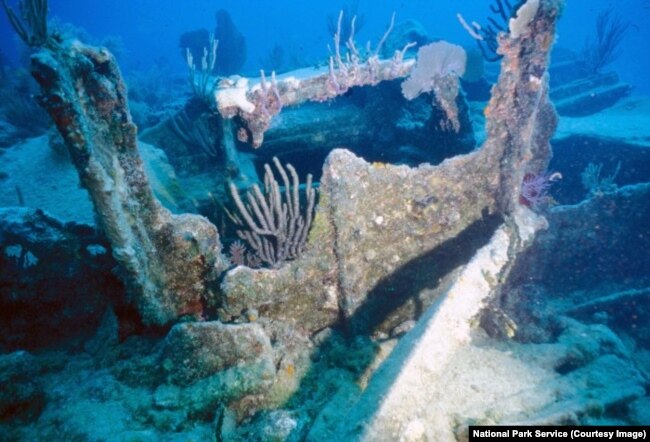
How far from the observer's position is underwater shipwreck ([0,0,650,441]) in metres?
2.60

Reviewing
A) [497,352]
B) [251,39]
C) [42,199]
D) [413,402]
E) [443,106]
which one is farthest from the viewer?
[251,39]

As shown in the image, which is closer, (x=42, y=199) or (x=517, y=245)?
(x=517, y=245)

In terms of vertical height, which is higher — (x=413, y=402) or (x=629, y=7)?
(x=629, y=7)

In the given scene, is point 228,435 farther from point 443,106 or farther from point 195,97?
point 195,97

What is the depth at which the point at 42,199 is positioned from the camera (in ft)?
17.6

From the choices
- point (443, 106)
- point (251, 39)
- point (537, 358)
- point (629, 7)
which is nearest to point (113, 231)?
point (537, 358)

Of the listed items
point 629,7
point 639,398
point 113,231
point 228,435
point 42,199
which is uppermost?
point 629,7

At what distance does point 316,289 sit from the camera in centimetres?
376

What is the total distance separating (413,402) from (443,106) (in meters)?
4.86

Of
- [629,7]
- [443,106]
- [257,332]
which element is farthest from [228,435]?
[629,7]

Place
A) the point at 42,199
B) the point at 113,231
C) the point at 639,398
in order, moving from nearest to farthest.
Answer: the point at 113,231 → the point at 639,398 → the point at 42,199

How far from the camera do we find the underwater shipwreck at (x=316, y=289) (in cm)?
260

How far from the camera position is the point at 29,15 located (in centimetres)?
257

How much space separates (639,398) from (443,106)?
14.2ft
